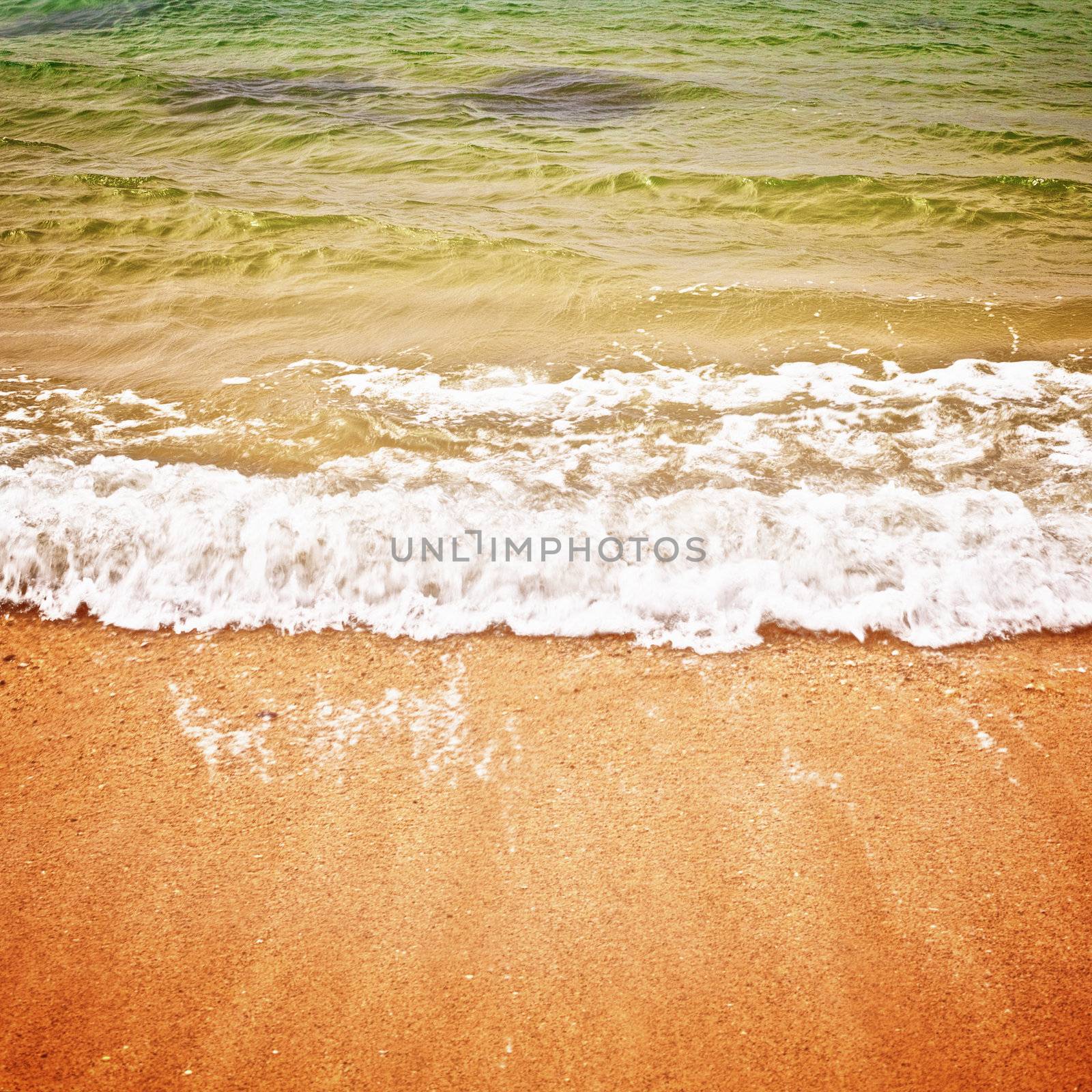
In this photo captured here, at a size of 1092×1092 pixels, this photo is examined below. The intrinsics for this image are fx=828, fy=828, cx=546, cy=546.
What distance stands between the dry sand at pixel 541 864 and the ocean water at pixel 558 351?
32cm

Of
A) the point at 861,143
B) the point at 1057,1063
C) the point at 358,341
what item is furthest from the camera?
the point at 861,143

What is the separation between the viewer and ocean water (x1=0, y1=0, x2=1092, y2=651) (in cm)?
353

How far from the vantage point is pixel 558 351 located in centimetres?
550

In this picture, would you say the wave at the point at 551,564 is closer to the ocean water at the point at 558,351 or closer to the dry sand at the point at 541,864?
the ocean water at the point at 558,351

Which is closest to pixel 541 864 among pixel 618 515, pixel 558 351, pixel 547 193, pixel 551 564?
pixel 551 564

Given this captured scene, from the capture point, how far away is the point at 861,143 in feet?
30.7

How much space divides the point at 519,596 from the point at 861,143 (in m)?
8.41

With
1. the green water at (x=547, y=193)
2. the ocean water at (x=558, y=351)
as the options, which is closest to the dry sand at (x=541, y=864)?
the ocean water at (x=558, y=351)

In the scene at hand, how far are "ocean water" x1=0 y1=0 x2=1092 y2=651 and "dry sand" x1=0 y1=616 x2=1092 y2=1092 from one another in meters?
0.32

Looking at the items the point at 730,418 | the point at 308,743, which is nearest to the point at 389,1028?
the point at 308,743

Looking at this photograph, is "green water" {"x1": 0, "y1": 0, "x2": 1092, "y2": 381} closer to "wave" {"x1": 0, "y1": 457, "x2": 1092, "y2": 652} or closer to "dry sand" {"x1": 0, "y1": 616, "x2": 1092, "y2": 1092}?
"wave" {"x1": 0, "y1": 457, "x2": 1092, "y2": 652}

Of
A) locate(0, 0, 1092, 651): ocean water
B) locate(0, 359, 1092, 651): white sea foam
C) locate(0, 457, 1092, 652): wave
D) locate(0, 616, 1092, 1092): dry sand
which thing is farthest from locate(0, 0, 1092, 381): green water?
locate(0, 616, 1092, 1092): dry sand

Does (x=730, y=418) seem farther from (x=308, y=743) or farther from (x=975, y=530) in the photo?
(x=308, y=743)

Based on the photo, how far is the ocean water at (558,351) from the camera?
353 centimetres
